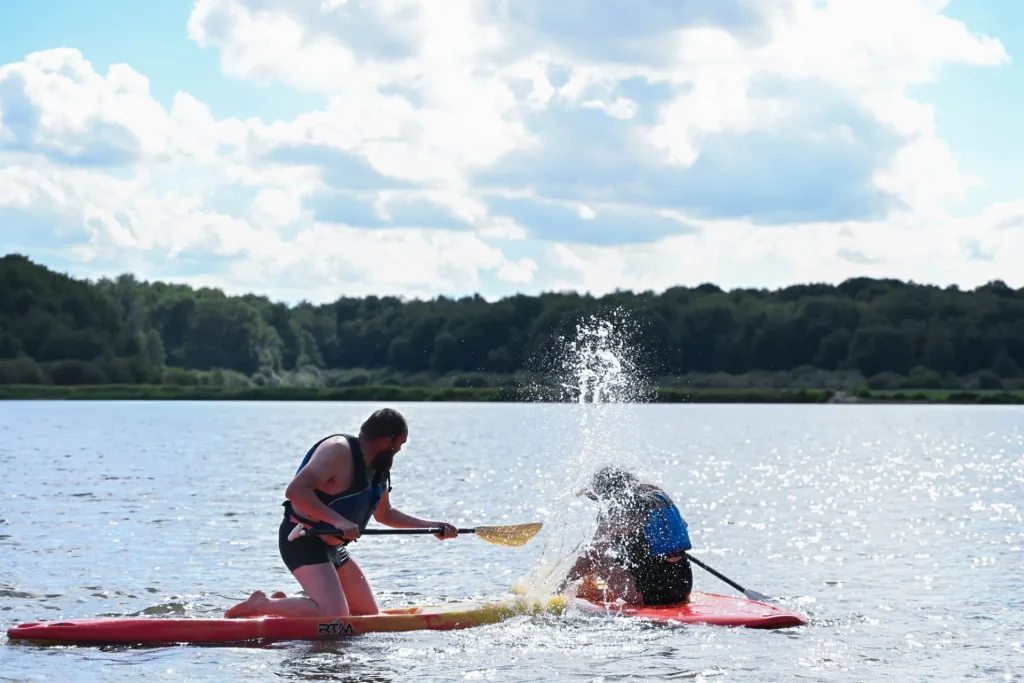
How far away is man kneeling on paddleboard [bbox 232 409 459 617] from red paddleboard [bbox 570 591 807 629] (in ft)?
7.71

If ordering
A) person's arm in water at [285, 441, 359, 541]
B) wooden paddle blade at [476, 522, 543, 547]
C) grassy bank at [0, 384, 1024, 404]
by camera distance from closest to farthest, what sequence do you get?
person's arm in water at [285, 441, 359, 541] → wooden paddle blade at [476, 522, 543, 547] → grassy bank at [0, 384, 1024, 404]

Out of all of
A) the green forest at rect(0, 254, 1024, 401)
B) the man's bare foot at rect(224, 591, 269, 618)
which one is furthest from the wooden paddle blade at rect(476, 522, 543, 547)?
the green forest at rect(0, 254, 1024, 401)

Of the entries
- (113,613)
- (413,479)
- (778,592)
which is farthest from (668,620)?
(413,479)

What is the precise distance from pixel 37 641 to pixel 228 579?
15.8ft

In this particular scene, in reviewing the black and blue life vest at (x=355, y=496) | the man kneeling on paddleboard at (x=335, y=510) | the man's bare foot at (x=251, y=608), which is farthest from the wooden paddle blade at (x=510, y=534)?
the man's bare foot at (x=251, y=608)

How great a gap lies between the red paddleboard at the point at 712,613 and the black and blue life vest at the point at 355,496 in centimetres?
294

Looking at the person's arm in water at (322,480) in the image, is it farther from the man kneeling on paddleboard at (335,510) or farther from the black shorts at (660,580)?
the black shorts at (660,580)

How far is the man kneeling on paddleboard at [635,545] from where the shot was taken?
517 inches

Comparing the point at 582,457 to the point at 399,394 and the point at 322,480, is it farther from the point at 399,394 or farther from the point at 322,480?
the point at 399,394

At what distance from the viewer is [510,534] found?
1409 centimetres

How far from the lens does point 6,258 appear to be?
132250mm

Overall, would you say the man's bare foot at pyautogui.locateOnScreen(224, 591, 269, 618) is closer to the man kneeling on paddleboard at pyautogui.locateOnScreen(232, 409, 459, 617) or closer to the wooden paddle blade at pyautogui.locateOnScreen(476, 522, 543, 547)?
Result: the man kneeling on paddleboard at pyautogui.locateOnScreen(232, 409, 459, 617)

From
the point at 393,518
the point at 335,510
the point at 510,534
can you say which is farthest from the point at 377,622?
the point at 510,534

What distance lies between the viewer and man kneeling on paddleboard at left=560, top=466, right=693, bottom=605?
43.1 ft
